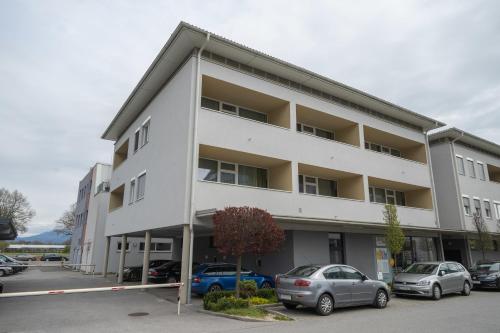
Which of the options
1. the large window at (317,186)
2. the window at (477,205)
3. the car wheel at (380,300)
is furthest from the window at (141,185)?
the window at (477,205)

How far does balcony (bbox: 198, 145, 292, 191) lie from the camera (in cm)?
1633

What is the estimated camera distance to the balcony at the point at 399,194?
22.7m

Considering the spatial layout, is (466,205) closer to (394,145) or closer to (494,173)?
(394,145)

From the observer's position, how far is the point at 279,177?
1781cm

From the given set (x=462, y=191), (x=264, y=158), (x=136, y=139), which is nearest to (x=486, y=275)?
(x=462, y=191)

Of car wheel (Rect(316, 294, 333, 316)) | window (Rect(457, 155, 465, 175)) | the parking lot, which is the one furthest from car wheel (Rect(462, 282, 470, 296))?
window (Rect(457, 155, 465, 175))

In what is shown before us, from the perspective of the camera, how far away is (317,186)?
20312 mm

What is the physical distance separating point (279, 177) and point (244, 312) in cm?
801

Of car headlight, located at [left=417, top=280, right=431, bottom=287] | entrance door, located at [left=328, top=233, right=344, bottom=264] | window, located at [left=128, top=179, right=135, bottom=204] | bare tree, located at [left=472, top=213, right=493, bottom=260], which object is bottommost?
car headlight, located at [left=417, top=280, right=431, bottom=287]

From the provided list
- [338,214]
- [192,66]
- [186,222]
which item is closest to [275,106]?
[192,66]

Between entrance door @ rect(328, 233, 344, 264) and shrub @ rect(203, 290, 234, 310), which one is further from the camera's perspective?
entrance door @ rect(328, 233, 344, 264)

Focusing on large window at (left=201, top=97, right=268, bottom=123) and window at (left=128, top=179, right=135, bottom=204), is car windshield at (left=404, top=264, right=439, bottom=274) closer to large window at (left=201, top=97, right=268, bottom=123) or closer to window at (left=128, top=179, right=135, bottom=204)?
large window at (left=201, top=97, right=268, bottom=123)

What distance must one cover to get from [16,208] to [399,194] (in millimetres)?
59826

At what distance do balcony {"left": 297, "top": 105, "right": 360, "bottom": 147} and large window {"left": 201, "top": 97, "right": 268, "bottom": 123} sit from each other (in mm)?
2192
